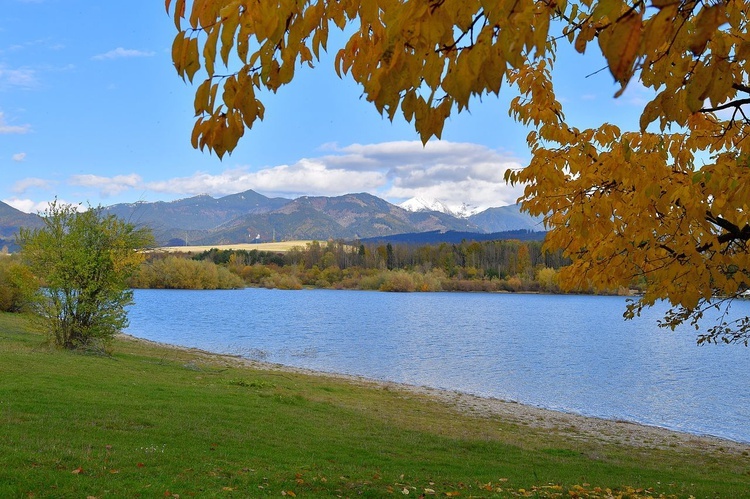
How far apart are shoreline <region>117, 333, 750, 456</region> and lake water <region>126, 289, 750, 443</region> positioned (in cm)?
154

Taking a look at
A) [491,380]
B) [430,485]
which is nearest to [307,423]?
[430,485]

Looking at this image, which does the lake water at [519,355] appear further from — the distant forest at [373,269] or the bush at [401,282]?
the bush at [401,282]

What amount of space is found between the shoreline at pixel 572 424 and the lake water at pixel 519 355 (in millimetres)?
1536

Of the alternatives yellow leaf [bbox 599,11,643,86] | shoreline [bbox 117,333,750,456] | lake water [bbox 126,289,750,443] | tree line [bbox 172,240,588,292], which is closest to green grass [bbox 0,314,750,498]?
shoreline [bbox 117,333,750,456]

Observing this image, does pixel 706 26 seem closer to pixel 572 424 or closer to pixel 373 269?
pixel 572 424

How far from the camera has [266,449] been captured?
966 centimetres

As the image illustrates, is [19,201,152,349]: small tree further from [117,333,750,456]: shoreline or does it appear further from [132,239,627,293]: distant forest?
[132,239,627,293]: distant forest

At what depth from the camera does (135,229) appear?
922 inches

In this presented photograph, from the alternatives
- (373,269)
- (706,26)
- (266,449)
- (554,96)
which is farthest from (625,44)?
(373,269)

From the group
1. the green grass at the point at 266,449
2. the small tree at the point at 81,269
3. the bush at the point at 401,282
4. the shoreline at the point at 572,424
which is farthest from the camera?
the bush at the point at 401,282

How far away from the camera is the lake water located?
2448cm

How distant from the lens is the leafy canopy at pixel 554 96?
1.90 meters

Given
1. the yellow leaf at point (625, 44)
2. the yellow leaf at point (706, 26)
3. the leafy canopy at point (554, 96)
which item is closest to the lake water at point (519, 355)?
the leafy canopy at point (554, 96)

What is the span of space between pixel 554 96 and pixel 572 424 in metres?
15.4
